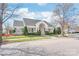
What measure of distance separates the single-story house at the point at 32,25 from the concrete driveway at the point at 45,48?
0.38 ft

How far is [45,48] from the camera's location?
2.46 metres

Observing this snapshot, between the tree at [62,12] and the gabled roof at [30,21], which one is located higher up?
the tree at [62,12]

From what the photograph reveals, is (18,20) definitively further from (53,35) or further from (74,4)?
(74,4)

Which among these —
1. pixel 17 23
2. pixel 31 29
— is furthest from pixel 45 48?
pixel 17 23

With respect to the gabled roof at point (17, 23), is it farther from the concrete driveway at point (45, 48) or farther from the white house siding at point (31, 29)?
the concrete driveway at point (45, 48)

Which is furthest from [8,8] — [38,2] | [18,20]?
[38,2]

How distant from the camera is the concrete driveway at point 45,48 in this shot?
7.99ft

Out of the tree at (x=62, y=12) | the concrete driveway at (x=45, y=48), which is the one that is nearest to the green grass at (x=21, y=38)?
the concrete driveway at (x=45, y=48)

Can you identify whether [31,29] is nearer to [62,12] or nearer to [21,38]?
[21,38]

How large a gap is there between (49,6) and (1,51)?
0.65 m

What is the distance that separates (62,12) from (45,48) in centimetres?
40

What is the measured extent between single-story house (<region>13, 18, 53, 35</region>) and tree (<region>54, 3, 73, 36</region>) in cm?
12

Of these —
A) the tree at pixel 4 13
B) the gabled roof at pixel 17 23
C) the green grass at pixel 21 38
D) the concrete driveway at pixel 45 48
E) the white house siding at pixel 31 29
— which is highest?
the tree at pixel 4 13

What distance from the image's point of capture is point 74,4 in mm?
2453
